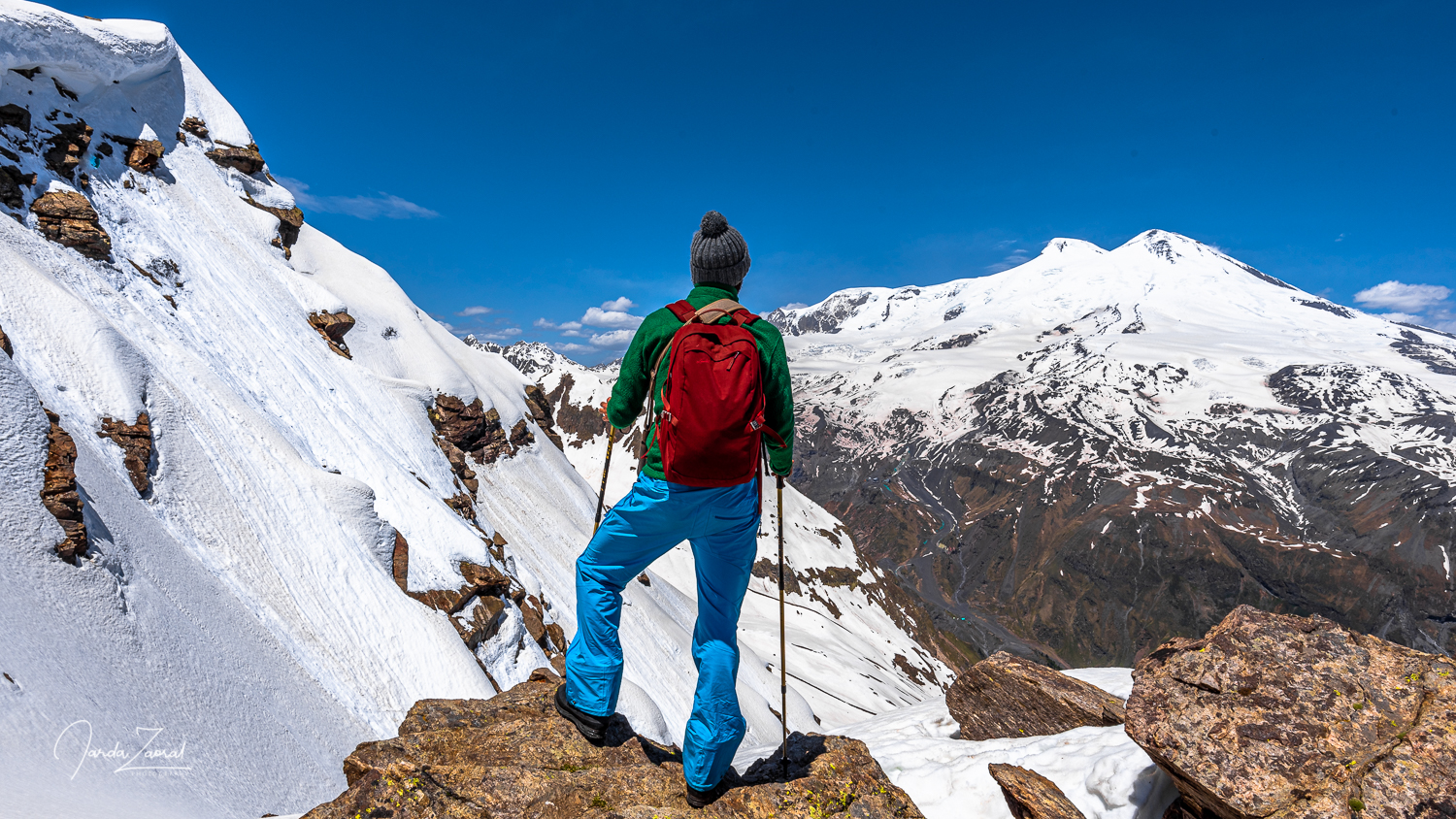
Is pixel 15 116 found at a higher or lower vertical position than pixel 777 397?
higher

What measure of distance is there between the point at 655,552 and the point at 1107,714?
325 inches

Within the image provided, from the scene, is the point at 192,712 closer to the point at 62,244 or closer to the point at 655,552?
the point at 655,552

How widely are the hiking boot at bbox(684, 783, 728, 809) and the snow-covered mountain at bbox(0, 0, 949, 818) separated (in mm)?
5595

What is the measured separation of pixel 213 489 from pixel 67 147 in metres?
17.6

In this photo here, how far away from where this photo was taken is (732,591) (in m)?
5.45

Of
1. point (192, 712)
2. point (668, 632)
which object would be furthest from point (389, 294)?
point (192, 712)

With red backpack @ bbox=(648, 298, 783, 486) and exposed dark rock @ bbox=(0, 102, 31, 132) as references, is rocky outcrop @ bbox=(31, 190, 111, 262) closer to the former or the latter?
exposed dark rock @ bbox=(0, 102, 31, 132)

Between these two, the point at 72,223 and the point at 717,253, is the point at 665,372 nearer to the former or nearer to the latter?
the point at 717,253

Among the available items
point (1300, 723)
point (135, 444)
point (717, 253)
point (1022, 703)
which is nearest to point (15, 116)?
point (135, 444)

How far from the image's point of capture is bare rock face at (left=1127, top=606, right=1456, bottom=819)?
14.9 ft

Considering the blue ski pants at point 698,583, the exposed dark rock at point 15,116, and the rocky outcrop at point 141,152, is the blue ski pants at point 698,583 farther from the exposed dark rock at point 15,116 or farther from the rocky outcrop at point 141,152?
the rocky outcrop at point 141,152

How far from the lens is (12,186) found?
1842 cm

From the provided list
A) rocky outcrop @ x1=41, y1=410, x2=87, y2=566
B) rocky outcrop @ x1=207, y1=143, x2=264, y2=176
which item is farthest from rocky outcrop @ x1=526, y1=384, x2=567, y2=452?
A: rocky outcrop @ x1=41, y1=410, x2=87, y2=566

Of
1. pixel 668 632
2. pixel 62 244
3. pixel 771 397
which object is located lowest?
pixel 668 632
